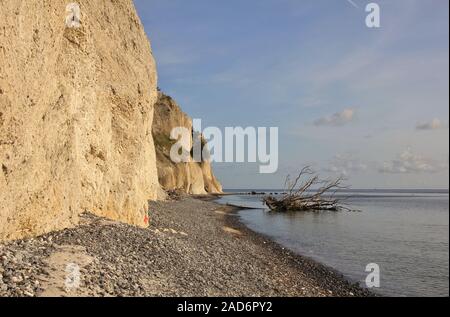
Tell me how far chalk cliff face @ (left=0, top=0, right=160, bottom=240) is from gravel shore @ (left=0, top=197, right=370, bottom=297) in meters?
1.18

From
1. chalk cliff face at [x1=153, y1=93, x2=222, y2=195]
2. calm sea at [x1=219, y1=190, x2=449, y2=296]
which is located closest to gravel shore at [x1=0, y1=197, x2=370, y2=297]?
calm sea at [x1=219, y1=190, x2=449, y2=296]

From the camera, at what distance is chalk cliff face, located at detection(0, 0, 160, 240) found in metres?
8.53

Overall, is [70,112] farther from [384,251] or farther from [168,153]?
[168,153]

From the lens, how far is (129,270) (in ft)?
27.3

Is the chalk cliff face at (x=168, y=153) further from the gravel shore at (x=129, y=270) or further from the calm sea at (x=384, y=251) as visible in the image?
the gravel shore at (x=129, y=270)

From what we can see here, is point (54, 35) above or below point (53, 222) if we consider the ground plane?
above

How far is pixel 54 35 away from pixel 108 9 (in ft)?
18.2

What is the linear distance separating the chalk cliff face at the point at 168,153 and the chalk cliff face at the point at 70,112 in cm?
4761

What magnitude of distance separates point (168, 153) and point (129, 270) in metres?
61.5
